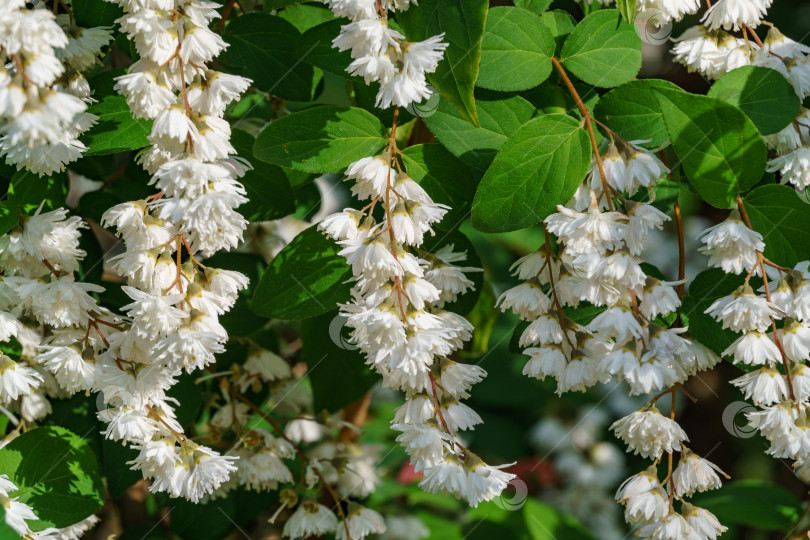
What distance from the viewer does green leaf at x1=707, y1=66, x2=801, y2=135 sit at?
0.82 meters

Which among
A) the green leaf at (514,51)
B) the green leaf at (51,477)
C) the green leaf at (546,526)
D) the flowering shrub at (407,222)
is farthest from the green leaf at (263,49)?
the green leaf at (546,526)

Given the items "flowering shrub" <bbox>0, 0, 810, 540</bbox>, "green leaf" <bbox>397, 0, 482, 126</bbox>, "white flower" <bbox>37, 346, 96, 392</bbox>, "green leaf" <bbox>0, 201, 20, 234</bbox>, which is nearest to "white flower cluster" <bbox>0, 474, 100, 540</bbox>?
"flowering shrub" <bbox>0, 0, 810, 540</bbox>

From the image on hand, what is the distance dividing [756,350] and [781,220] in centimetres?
16

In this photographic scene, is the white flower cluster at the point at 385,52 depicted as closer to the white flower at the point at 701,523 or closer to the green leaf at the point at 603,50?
the green leaf at the point at 603,50

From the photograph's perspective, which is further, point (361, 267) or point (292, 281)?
point (292, 281)

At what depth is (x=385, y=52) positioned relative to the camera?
0.71 meters

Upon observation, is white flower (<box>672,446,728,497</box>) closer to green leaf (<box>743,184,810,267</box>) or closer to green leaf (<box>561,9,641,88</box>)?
green leaf (<box>743,184,810,267</box>)

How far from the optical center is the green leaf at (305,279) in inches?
33.8

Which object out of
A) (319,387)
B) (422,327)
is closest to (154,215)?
(422,327)

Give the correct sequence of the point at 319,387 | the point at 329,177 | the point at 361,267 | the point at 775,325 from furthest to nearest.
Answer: the point at 329,177 → the point at 319,387 → the point at 775,325 → the point at 361,267

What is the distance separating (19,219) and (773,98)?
84 centimetres

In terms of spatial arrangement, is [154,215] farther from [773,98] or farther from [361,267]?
[773,98]

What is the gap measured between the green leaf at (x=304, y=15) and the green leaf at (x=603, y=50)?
0.37 m

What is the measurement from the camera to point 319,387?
42.8 inches
